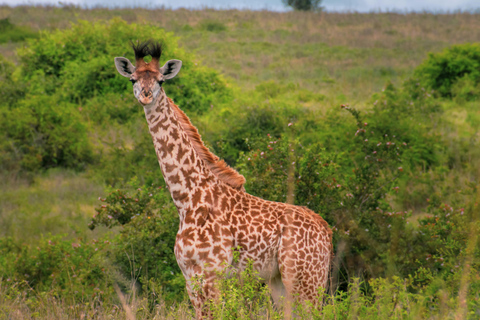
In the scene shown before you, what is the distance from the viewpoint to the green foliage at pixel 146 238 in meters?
7.27

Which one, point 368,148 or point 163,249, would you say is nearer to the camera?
point 163,249

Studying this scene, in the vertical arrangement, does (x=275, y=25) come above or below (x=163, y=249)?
below

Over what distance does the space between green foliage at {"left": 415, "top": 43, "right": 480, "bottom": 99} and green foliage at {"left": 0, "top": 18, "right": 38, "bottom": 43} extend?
2492 centimetres

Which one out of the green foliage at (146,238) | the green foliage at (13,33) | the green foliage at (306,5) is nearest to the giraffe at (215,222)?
the green foliage at (146,238)

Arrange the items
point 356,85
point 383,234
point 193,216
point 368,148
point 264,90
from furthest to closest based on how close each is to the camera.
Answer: point 356,85 < point 264,90 < point 368,148 < point 383,234 < point 193,216

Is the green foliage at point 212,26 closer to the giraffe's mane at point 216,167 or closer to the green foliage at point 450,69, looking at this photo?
the green foliage at point 450,69

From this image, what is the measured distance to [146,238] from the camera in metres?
7.48

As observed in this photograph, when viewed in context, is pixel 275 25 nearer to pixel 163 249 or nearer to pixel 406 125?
pixel 406 125

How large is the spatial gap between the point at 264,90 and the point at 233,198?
55.1 ft

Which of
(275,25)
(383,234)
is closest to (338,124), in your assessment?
(383,234)

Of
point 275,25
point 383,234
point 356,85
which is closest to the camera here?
point 383,234

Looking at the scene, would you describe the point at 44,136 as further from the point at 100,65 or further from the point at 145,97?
the point at 145,97

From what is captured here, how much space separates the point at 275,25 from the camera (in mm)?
41969

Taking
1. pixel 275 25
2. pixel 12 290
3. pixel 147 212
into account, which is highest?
pixel 147 212
